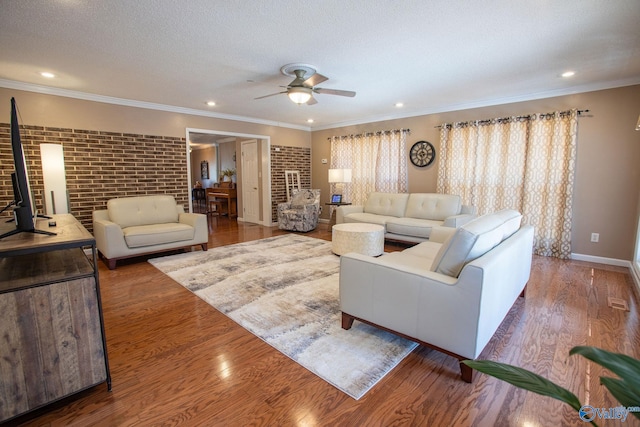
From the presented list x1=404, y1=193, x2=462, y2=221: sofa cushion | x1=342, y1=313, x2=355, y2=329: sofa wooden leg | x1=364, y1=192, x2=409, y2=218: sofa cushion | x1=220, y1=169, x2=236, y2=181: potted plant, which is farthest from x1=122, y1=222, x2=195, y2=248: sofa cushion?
x1=220, y1=169, x2=236, y2=181: potted plant

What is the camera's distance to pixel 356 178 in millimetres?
6574

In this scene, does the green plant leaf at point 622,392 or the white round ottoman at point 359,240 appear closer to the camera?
the green plant leaf at point 622,392

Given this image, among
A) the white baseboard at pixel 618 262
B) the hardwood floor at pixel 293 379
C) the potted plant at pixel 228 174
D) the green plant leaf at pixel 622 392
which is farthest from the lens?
the potted plant at pixel 228 174

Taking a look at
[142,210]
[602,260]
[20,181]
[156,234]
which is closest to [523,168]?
[602,260]

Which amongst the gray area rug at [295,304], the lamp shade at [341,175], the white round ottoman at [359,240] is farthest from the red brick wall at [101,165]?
the white round ottoman at [359,240]

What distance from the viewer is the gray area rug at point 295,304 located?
74.7 inches

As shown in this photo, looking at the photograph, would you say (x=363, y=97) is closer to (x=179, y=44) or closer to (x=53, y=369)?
(x=179, y=44)

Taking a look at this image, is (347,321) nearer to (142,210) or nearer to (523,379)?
(523,379)

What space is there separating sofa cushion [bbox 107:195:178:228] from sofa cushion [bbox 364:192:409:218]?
3364mm

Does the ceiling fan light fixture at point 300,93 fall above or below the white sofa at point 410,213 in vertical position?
above

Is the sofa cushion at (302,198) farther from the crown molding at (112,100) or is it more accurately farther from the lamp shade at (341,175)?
the crown molding at (112,100)

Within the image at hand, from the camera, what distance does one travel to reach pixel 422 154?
5.54 m

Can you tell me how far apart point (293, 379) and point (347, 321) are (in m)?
0.64

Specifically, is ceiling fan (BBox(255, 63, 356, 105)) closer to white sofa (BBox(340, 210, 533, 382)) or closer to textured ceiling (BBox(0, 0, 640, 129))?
textured ceiling (BBox(0, 0, 640, 129))
